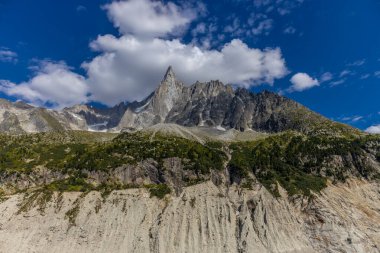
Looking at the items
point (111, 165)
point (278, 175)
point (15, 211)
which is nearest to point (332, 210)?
point (278, 175)

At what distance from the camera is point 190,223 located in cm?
12069

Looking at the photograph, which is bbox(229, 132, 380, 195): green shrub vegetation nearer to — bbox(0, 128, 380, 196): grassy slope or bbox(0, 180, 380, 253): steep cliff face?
bbox(0, 128, 380, 196): grassy slope

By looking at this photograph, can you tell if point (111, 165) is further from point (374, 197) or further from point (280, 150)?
point (374, 197)

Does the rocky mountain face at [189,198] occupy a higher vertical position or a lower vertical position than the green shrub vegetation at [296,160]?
lower

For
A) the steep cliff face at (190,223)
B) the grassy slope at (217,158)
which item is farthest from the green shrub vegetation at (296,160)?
the steep cliff face at (190,223)

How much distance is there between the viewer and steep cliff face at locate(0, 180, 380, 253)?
11350 centimetres

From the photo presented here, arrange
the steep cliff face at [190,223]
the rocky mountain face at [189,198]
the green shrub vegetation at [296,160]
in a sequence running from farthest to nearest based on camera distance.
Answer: the green shrub vegetation at [296,160], the rocky mountain face at [189,198], the steep cliff face at [190,223]

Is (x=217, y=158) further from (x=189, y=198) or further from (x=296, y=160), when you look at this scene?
(x=296, y=160)

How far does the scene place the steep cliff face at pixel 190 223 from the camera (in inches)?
4469

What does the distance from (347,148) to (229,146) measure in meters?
53.1

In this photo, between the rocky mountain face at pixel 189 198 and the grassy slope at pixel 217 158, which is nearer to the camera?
the rocky mountain face at pixel 189 198

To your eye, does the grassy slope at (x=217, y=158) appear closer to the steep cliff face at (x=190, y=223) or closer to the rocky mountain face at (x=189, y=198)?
the rocky mountain face at (x=189, y=198)

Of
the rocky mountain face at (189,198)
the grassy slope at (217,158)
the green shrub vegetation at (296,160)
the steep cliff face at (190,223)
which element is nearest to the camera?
the steep cliff face at (190,223)

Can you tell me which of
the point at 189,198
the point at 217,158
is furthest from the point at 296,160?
the point at 189,198
